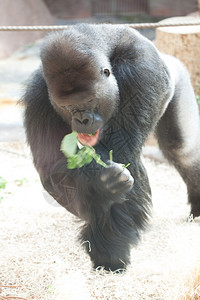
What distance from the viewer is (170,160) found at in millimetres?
3594

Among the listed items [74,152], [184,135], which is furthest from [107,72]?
[184,135]

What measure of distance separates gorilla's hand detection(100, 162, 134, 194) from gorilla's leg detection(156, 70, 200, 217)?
1.04 m

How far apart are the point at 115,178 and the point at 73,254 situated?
3.01ft

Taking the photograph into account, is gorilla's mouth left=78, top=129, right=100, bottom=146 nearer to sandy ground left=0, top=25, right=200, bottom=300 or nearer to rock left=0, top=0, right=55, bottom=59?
sandy ground left=0, top=25, right=200, bottom=300

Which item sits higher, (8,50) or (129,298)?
(129,298)

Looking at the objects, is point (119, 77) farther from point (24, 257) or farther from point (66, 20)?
point (66, 20)

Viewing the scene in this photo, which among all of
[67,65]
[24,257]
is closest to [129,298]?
[24,257]

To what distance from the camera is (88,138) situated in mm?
2463

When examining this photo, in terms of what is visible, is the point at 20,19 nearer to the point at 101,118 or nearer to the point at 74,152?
the point at 101,118

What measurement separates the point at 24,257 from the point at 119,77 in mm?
1241

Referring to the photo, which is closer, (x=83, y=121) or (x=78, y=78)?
(x=78, y=78)

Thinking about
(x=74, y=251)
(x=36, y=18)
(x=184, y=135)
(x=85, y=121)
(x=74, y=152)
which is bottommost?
(x=36, y=18)

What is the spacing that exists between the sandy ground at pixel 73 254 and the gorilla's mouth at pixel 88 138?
500 mm

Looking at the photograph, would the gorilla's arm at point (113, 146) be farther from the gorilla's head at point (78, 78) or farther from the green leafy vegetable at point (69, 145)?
the green leafy vegetable at point (69, 145)
